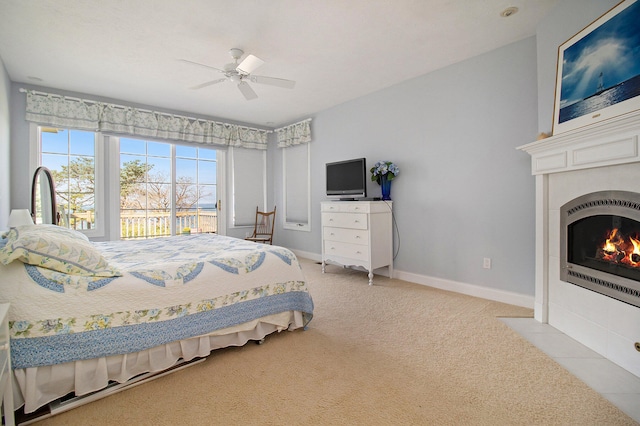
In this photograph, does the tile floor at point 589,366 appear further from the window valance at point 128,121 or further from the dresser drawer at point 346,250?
the window valance at point 128,121

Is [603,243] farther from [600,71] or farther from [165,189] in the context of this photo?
[165,189]

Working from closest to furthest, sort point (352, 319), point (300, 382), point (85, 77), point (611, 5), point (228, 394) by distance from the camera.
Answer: point (228, 394), point (300, 382), point (611, 5), point (352, 319), point (85, 77)

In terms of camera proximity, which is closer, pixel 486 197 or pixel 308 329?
pixel 308 329

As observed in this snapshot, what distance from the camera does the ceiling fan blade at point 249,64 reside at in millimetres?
2579

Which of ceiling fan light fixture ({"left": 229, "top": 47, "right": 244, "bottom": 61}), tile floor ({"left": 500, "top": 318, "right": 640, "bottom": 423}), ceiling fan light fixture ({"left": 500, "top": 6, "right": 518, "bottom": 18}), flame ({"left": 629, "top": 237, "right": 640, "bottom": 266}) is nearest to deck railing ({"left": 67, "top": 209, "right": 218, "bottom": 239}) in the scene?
ceiling fan light fixture ({"left": 229, "top": 47, "right": 244, "bottom": 61})

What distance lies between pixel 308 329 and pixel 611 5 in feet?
10.2

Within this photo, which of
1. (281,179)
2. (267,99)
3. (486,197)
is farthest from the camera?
(281,179)

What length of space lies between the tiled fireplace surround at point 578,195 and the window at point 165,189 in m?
4.50

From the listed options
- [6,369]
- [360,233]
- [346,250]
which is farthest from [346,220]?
[6,369]

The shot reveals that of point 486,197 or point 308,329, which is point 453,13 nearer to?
point 486,197

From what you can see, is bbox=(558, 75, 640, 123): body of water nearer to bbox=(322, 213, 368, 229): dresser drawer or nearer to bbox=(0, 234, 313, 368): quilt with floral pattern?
bbox=(322, 213, 368, 229): dresser drawer

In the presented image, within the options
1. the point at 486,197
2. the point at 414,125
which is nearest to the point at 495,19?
the point at 414,125

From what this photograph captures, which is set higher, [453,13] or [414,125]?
[453,13]

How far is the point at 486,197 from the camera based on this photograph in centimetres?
307
